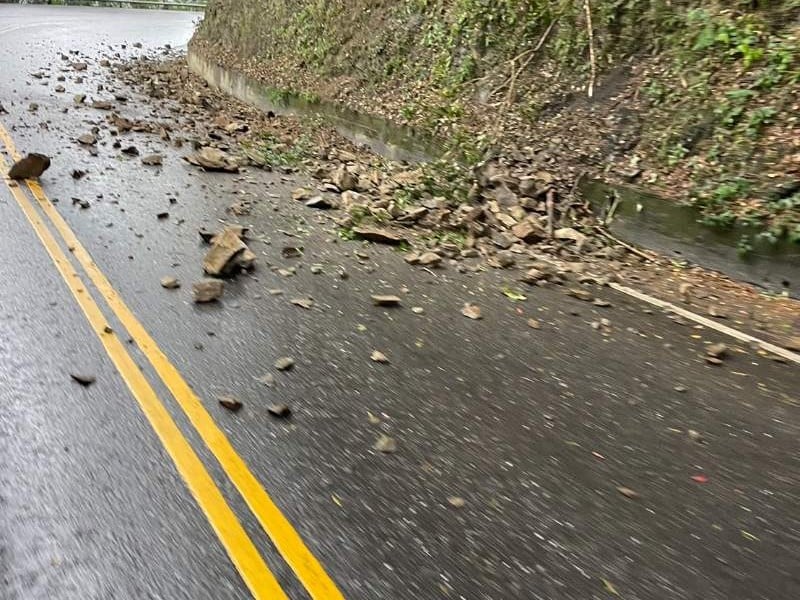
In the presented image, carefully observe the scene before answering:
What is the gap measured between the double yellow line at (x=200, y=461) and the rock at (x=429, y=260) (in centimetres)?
284

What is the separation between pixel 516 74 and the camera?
10.4m

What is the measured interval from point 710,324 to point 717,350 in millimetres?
646

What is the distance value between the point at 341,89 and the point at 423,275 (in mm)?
8106

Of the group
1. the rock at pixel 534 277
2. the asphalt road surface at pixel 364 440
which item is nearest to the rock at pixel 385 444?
the asphalt road surface at pixel 364 440

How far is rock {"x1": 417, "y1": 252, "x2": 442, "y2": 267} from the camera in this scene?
22.5ft

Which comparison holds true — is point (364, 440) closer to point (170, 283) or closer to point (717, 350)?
point (170, 283)

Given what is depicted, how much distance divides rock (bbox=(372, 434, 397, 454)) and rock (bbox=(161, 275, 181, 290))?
99.0 inches

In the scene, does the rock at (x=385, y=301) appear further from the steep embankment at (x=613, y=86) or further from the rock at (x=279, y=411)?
the steep embankment at (x=613, y=86)

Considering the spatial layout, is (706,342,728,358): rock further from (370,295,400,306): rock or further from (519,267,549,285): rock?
(370,295,400,306): rock

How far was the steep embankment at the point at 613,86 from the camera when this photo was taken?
7316mm

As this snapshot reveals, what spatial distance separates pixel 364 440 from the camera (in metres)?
3.88

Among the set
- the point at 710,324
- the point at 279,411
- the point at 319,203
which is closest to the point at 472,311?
the point at 710,324

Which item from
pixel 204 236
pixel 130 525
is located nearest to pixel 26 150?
pixel 204 236

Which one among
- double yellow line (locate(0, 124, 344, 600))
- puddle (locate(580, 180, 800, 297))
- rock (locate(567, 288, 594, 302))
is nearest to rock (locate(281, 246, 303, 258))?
double yellow line (locate(0, 124, 344, 600))
